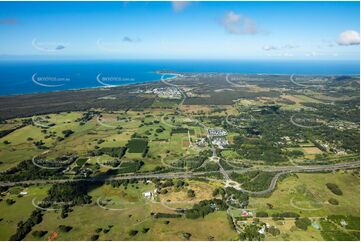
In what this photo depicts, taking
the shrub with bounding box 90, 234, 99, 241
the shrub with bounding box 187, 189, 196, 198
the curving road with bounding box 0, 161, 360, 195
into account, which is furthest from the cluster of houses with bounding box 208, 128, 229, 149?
the shrub with bounding box 90, 234, 99, 241

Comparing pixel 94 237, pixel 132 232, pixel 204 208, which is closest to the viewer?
pixel 94 237

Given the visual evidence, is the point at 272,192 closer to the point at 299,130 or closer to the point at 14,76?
the point at 299,130

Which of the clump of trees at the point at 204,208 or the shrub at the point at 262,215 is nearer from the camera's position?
the shrub at the point at 262,215

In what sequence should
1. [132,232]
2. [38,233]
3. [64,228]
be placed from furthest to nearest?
[64,228] < [132,232] < [38,233]

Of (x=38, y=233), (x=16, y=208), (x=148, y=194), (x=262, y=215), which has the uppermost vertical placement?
(x=262, y=215)

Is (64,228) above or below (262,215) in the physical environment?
below

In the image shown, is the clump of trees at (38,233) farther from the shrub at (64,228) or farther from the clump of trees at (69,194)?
the clump of trees at (69,194)

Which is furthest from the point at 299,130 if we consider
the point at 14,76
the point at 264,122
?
the point at 14,76

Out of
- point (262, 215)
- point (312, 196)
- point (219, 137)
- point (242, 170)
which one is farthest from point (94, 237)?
point (219, 137)

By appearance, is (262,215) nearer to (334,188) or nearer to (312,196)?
(312,196)

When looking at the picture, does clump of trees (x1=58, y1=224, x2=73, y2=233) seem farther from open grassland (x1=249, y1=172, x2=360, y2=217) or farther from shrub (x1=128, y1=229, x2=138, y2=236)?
open grassland (x1=249, y1=172, x2=360, y2=217)

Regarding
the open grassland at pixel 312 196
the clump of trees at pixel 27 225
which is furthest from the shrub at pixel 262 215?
the clump of trees at pixel 27 225
